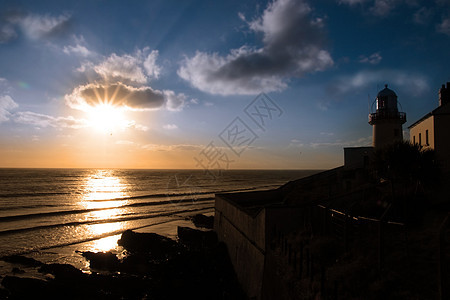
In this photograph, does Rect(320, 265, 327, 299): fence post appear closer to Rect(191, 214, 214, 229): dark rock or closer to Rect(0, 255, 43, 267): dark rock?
Rect(0, 255, 43, 267): dark rock

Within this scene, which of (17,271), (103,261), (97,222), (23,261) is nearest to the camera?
(17,271)

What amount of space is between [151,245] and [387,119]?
23201mm

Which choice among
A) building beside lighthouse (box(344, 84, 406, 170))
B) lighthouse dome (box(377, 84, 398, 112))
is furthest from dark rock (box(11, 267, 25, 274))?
lighthouse dome (box(377, 84, 398, 112))

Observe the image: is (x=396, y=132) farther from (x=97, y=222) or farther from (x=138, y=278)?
(x=97, y=222)

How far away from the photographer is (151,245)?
18641 mm

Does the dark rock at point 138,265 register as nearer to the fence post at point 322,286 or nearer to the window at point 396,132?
the fence post at point 322,286

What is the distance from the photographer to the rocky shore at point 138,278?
11859mm

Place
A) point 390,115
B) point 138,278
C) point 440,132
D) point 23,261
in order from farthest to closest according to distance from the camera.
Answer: point 390,115 → point 440,132 → point 23,261 → point 138,278

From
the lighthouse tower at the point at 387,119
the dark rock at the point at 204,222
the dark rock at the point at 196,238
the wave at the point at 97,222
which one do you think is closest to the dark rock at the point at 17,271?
the dark rock at the point at 196,238

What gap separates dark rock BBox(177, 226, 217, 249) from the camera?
63.2 feet

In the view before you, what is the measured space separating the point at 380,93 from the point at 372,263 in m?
24.9

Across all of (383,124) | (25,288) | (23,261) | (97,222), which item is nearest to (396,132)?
(383,124)

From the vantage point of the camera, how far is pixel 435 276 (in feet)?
19.5

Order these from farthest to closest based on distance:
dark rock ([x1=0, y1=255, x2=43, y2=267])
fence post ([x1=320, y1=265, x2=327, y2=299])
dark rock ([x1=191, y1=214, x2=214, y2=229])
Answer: dark rock ([x1=191, y1=214, x2=214, y2=229]) → dark rock ([x1=0, y1=255, x2=43, y2=267]) → fence post ([x1=320, y1=265, x2=327, y2=299])
